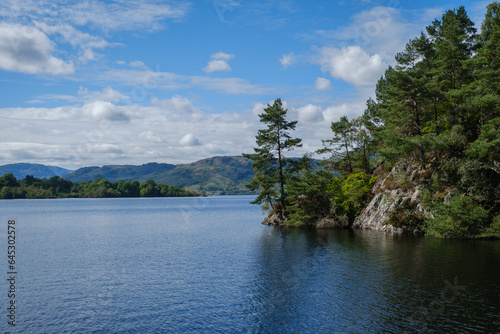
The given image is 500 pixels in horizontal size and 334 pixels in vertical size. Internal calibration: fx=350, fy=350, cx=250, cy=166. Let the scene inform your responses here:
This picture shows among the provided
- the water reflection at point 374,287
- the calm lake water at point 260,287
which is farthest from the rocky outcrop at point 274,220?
the water reflection at point 374,287

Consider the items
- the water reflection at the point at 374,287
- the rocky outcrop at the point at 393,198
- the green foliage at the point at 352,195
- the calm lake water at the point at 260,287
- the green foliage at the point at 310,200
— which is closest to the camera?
the water reflection at the point at 374,287

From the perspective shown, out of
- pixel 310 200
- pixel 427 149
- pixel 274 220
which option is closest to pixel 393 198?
pixel 427 149

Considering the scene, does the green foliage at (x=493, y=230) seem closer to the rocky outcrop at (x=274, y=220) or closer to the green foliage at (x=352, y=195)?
the green foliage at (x=352, y=195)

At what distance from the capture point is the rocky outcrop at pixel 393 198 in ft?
195

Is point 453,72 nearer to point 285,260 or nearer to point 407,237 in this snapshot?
point 407,237

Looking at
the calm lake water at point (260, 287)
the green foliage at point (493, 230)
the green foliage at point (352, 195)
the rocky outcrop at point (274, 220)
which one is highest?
the green foliage at point (352, 195)

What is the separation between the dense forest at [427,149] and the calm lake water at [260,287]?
22.1ft

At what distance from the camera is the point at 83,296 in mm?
28578

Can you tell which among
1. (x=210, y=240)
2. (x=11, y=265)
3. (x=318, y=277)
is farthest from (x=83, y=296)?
(x=210, y=240)

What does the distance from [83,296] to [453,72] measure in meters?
58.6

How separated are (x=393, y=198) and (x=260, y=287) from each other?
4010 cm

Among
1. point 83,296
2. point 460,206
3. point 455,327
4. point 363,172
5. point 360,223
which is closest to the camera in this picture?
point 455,327

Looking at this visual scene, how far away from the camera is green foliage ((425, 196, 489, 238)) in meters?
48.8

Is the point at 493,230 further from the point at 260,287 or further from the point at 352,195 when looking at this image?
the point at 260,287
